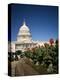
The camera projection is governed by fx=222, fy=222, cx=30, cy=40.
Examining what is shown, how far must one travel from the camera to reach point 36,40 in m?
1.82

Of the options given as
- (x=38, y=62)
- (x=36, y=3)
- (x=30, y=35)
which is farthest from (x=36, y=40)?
(x=36, y=3)

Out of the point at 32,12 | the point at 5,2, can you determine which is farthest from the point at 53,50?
the point at 5,2

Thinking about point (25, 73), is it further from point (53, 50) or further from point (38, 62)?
point (53, 50)

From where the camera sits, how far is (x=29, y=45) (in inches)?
70.8

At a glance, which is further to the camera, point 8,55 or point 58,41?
point 58,41

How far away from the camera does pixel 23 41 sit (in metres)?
1.78

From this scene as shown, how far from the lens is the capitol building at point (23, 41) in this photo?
5.76 feet

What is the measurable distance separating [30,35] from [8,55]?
241mm

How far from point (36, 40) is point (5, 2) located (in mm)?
395

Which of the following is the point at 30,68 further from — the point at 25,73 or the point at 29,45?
the point at 29,45

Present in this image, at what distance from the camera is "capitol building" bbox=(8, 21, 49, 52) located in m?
1.75

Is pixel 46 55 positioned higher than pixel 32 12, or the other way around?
pixel 32 12

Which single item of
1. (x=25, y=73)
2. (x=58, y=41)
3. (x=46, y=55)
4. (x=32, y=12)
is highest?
(x=32, y=12)

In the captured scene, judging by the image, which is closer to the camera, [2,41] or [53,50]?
[2,41]
